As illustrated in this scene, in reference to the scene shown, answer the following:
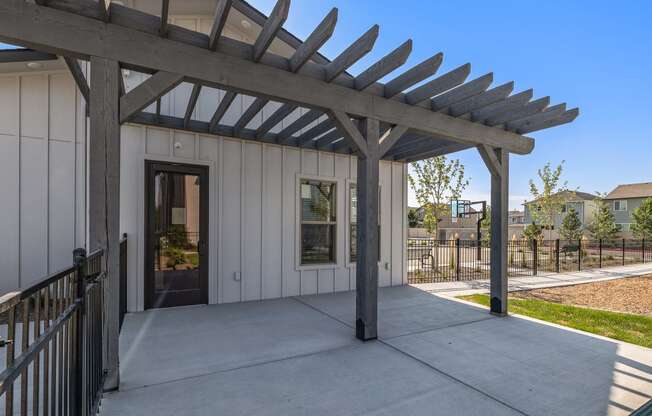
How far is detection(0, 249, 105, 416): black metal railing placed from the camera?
3.26 feet

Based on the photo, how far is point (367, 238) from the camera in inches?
147

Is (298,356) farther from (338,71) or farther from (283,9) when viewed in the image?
(283,9)

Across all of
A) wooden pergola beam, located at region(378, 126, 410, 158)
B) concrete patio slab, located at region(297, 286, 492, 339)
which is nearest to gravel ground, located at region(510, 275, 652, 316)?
concrete patio slab, located at region(297, 286, 492, 339)

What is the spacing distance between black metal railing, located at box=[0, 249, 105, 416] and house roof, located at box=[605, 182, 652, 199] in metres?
40.8

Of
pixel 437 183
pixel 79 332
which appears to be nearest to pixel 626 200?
pixel 437 183

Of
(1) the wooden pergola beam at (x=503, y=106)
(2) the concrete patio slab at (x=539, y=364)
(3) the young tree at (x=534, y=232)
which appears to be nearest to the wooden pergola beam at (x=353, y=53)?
(1) the wooden pergola beam at (x=503, y=106)

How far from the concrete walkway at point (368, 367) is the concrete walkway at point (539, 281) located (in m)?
2.20

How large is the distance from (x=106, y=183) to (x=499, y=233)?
4962mm

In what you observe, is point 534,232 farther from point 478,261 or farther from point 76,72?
point 76,72

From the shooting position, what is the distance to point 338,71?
128 inches

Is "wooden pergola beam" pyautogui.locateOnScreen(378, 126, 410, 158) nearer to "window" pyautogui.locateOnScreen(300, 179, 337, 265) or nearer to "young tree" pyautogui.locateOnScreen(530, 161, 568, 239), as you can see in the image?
"window" pyautogui.locateOnScreen(300, 179, 337, 265)

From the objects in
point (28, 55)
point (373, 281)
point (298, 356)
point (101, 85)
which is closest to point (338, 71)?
point (101, 85)

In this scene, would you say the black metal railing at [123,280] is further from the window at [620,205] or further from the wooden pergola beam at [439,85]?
the window at [620,205]

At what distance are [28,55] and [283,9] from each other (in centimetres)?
359
